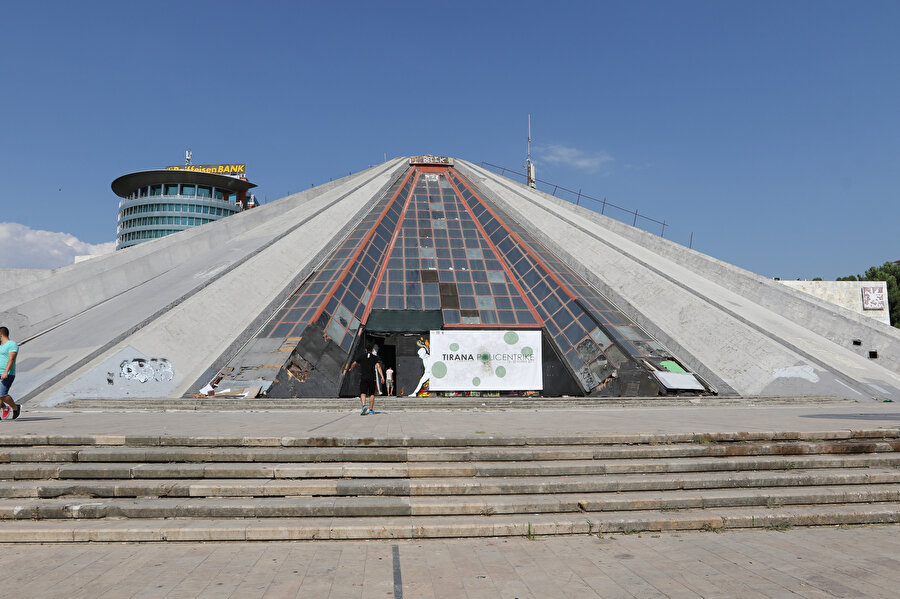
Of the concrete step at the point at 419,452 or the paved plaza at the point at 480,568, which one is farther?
the concrete step at the point at 419,452

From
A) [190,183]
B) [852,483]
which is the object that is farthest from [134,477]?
[190,183]

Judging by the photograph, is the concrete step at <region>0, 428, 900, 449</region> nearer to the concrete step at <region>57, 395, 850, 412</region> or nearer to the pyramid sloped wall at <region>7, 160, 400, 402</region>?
the concrete step at <region>57, 395, 850, 412</region>

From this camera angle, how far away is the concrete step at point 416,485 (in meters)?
6.13

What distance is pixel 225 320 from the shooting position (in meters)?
18.3

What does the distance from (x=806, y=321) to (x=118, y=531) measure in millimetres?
25989

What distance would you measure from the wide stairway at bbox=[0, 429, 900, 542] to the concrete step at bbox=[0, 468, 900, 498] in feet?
0.06

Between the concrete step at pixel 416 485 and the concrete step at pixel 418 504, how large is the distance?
0.28ft

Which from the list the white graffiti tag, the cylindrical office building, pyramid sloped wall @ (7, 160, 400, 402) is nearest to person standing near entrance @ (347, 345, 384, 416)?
pyramid sloped wall @ (7, 160, 400, 402)

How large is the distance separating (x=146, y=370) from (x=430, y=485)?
13.1 m

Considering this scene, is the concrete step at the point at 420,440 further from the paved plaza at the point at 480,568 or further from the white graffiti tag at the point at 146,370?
the white graffiti tag at the point at 146,370

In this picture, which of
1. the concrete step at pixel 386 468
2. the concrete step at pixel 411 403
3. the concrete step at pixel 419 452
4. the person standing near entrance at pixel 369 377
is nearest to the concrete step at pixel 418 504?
the concrete step at pixel 386 468

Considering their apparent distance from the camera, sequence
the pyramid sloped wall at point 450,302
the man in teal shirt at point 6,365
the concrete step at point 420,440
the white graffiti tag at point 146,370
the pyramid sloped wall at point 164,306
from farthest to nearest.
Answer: the pyramid sloped wall at point 450,302 → the white graffiti tag at point 146,370 → the pyramid sloped wall at point 164,306 → the man in teal shirt at point 6,365 → the concrete step at point 420,440

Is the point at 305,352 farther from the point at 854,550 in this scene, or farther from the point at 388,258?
the point at 854,550

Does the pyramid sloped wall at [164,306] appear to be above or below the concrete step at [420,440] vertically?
above
